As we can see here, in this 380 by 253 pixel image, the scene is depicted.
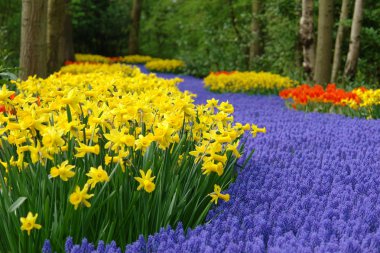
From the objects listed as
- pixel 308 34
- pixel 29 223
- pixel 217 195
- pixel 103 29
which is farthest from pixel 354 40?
pixel 103 29

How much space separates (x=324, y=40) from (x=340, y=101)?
3.77 m

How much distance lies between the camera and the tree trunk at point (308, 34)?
475 inches

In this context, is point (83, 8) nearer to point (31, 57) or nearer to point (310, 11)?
point (310, 11)

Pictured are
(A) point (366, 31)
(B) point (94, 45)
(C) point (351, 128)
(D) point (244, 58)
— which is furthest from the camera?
(B) point (94, 45)

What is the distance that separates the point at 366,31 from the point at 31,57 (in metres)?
9.60

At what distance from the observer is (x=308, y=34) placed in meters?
12.3

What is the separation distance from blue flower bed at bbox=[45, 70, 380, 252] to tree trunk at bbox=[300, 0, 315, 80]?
7.50 metres

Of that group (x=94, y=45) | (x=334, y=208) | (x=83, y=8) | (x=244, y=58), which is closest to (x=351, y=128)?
(x=334, y=208)

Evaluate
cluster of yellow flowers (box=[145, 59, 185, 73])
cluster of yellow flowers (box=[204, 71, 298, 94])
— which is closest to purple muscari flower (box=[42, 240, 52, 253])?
cluster of yellow flowers (box=[204, 71, 298, 94])

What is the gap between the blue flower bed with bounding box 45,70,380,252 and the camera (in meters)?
2.21

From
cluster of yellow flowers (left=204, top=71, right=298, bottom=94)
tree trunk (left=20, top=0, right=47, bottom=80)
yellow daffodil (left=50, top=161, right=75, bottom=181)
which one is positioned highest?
tree trunk (left=20, top=0, right=47, bottom=80)

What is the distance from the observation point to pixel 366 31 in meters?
14.2

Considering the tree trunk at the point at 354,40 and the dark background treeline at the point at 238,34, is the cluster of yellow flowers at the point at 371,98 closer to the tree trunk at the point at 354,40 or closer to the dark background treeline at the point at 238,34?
the dark background treeline at the point at 238,34

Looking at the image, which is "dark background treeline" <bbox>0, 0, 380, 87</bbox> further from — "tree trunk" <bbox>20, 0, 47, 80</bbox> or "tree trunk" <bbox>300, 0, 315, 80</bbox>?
"tree trunk" <bbox>20, 0, 47, 80</bbox>
